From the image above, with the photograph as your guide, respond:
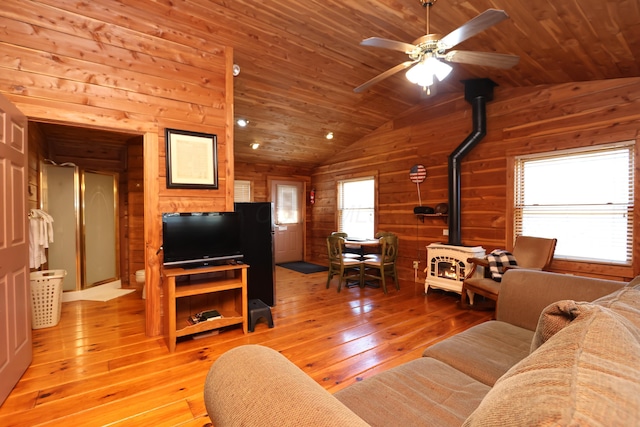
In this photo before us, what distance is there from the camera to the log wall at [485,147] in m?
3.27

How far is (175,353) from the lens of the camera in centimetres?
256

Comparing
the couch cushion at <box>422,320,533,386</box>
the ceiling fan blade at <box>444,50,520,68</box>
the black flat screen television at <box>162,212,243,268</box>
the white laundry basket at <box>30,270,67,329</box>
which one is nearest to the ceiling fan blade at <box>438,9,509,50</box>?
the ceiling fan blade at <box>444,50,520,68</box>

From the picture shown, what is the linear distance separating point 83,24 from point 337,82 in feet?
9.23

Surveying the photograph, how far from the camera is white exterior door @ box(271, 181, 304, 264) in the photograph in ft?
23.2

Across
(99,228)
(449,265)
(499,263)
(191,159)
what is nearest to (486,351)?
(499,263)

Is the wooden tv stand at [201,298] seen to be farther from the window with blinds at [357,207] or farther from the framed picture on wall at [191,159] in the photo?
the window with blinds at [357,207]

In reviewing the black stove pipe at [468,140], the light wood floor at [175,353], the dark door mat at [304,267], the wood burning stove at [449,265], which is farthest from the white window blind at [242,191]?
the black stove pipe at [468,140]

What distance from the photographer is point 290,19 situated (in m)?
2.91

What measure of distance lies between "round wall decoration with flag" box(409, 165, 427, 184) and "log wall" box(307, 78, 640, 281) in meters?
0.08

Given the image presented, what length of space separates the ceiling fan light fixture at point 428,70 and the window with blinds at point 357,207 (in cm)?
360

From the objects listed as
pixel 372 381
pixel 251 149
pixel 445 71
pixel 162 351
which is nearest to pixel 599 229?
pixel 445 71

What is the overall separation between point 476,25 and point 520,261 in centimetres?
284

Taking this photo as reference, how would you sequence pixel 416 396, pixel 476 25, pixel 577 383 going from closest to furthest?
pixel 577 383, pixel 416 396, pixel 476 25

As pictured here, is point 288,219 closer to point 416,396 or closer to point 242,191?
point 242,191
